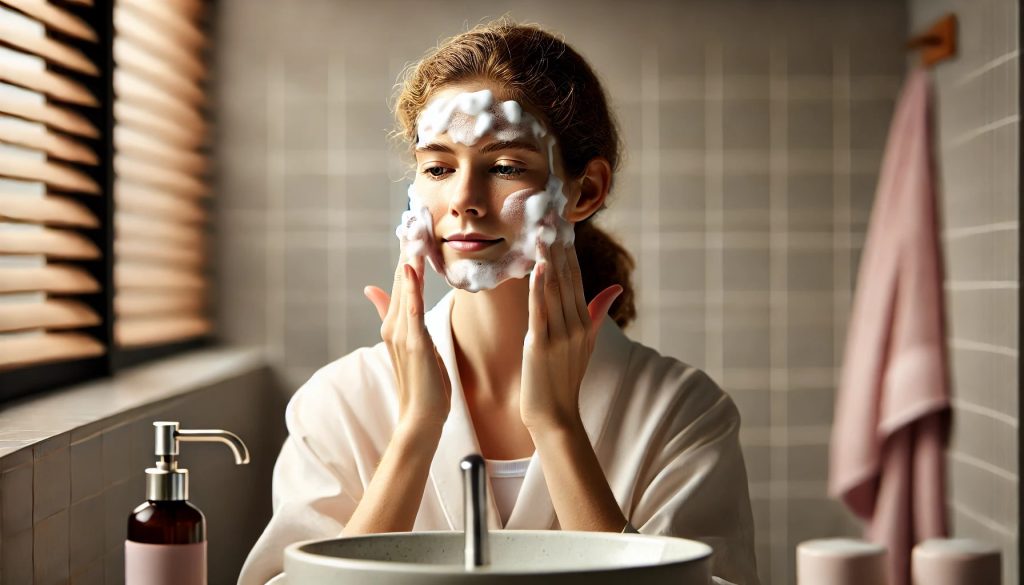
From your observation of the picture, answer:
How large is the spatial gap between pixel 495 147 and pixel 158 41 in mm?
1101

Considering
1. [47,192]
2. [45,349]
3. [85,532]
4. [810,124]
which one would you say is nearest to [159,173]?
[47,192]

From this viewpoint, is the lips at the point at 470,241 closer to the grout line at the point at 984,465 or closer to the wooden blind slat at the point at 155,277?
the wooden blind slat at the point at 155,277

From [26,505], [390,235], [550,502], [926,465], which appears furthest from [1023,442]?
[26,505]

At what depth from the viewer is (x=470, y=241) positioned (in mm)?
949

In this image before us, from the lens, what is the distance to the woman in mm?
909

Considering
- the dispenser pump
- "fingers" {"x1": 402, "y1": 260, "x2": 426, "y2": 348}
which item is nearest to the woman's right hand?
"fingers" {"x1": 402, "y1": 260, "x2": 426, "y2": 348}

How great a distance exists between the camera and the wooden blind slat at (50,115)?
3.77 ft

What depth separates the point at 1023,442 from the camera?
1.67m

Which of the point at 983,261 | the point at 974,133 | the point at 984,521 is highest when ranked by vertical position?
the point at 974,133

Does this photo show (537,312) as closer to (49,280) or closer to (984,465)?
(49,280)

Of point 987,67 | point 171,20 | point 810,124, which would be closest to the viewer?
point 987,67

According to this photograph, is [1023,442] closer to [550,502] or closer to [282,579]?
[550,502]

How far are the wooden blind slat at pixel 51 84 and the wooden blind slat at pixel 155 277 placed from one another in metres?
0.30

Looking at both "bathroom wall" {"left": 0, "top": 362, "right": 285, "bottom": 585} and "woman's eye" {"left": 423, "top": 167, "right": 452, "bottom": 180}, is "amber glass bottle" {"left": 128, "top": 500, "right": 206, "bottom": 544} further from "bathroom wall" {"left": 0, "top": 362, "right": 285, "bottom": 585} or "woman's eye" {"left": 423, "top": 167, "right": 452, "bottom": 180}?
"woman's eye" {"left": 423, "top": 167, "right": 452, "bottom": 180}
